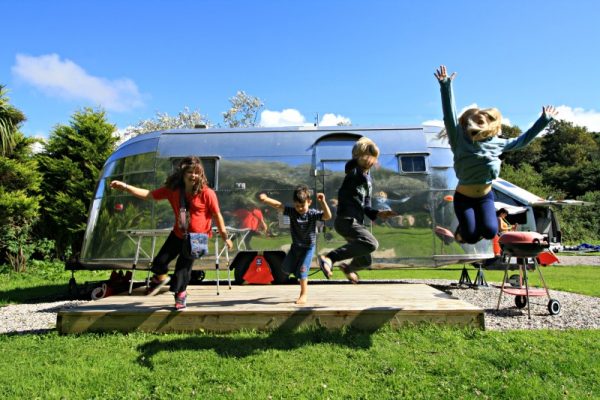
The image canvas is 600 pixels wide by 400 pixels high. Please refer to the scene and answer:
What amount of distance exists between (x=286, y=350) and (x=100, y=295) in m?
5.18

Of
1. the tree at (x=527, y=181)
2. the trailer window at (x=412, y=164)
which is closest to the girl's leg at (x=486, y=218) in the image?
the trailer window at (x=412, y=164)

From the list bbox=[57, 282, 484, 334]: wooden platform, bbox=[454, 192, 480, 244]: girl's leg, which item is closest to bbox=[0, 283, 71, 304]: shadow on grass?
bbox=[57, 282, 484, 334]: wooden platform

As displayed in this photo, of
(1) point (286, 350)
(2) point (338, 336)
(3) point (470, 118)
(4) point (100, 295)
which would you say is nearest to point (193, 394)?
(1) point (286, 350)

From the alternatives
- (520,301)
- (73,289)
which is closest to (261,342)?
(520,301)

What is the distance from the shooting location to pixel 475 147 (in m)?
4.39

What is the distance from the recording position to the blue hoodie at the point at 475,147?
4.33 meters

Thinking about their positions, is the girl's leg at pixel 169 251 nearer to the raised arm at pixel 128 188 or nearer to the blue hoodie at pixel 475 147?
the raised arm at pixel 128 188

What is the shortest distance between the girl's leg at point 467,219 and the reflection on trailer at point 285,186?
141 inches

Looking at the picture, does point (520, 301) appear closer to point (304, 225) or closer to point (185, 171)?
point (304, 225)

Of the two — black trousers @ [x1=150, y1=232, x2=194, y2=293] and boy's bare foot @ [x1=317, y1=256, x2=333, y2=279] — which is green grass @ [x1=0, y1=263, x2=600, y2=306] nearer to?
black trousers @ [x1=150, y1=232, x2=194, y2=293]

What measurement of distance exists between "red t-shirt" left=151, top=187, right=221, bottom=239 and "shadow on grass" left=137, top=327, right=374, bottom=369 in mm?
1146

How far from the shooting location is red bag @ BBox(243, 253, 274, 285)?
27.7 ft

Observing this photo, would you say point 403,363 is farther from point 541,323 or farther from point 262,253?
point 262,253

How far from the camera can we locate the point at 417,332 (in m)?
4.84
